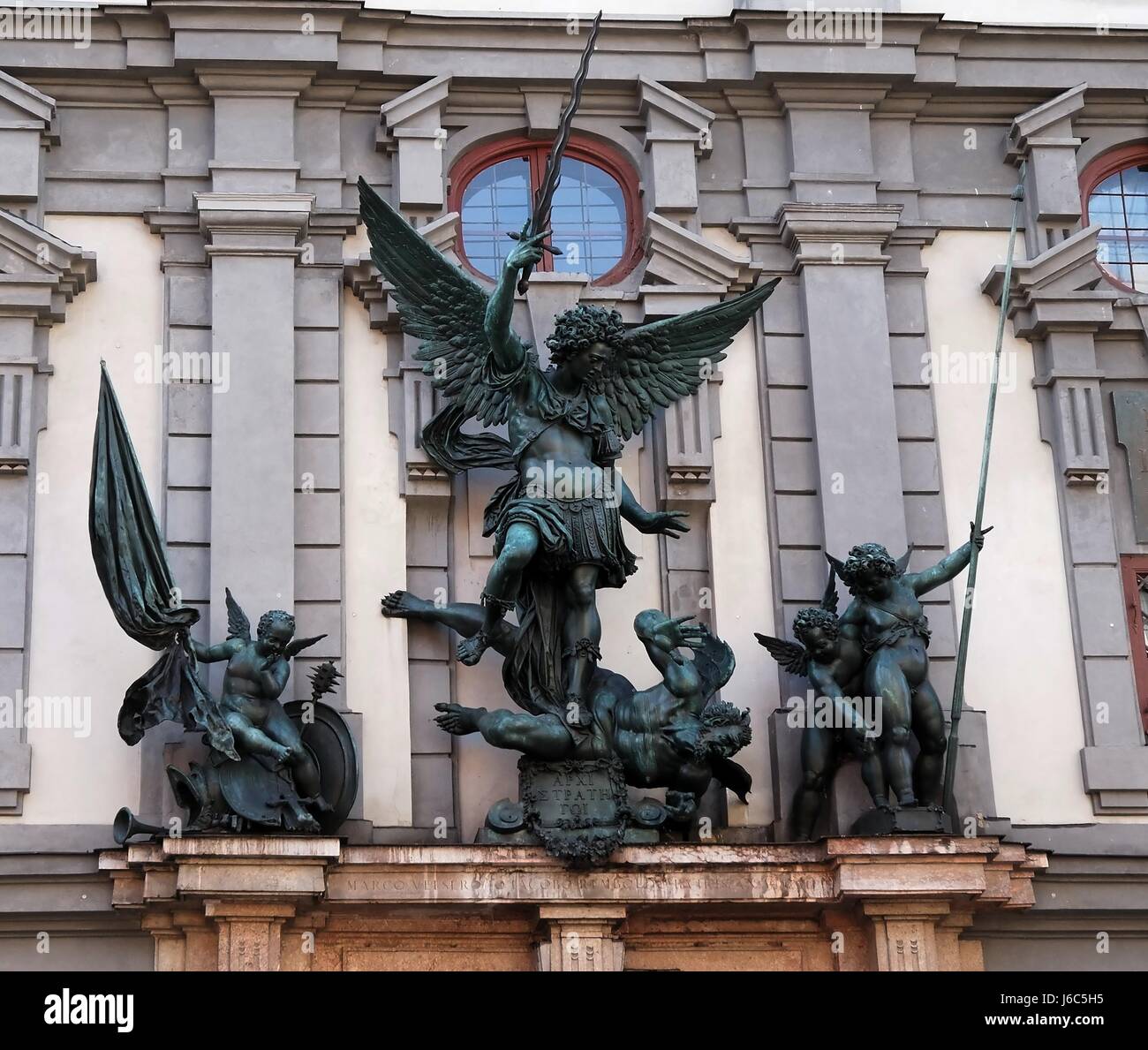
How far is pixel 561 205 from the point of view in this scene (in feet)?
61.8

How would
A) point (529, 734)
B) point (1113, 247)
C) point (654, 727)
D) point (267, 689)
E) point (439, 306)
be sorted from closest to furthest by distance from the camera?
point (267, 689), point (529, 734), point (654, 727), point (439, 306), point (1113, 247)

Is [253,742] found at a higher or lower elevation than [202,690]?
lower

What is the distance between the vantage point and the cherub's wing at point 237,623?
647 inches

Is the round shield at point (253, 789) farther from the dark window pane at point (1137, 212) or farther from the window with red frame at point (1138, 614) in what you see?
the dark window pane at point (1137, 212)

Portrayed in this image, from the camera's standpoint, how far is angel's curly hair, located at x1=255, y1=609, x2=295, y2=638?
16.2 metres

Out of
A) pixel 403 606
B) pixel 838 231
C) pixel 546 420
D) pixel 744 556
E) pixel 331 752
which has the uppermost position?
pixel 838 231

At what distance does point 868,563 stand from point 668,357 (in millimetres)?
2116

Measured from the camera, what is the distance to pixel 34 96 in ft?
59.5

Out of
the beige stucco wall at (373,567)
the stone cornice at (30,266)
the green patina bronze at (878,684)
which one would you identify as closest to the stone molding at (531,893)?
the green patina bronze at (878,684)

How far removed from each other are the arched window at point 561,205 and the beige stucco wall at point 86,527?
2.45 m

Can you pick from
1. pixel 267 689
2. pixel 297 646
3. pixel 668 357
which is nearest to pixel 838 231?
pixel 668 357

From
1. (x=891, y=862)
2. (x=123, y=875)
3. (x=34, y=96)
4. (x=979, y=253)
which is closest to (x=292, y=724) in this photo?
(x=123, y=875)

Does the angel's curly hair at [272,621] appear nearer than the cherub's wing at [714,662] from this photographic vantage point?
Yes

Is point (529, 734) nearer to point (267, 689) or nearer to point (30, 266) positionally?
point (267, 689)
